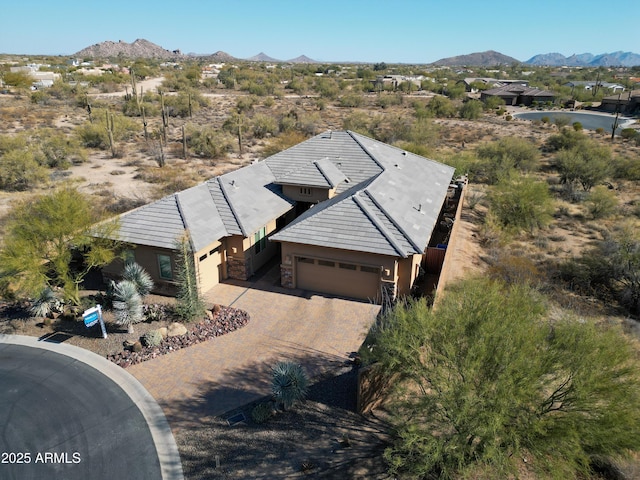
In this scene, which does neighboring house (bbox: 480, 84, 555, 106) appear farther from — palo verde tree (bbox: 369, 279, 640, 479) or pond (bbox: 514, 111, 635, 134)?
palo verde tree (bbox: 369, 279, 640, 479)

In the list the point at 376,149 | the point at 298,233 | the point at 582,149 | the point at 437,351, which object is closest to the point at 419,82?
the point at 582,149

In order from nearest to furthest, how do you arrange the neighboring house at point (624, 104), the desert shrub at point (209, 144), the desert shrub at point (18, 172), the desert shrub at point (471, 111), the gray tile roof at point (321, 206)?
the gray tile roof at point (321, 206)
the desert shrub at point (18, 172)
the desert shrub at point (209, 144)
the desert shrub at point (471, 111)
the neighboring house at point (624, 104)

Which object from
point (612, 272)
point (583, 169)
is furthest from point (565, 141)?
point (612, 272)

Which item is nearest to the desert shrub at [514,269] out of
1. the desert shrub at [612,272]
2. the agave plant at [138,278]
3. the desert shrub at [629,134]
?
the desert shrub at [612,272]

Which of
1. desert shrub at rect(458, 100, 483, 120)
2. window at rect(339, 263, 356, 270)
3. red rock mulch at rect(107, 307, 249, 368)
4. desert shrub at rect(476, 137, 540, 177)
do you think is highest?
desert shrub at rect(458, 100, 483, 120)

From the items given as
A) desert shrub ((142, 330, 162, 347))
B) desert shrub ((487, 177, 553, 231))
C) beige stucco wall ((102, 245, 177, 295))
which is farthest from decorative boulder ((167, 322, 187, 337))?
desert shrub ((487, 177, 553, 231))

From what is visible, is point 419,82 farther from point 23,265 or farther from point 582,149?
point 23,265

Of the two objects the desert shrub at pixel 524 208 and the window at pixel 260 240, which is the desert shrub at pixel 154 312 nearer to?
the window at pixel 260 240
